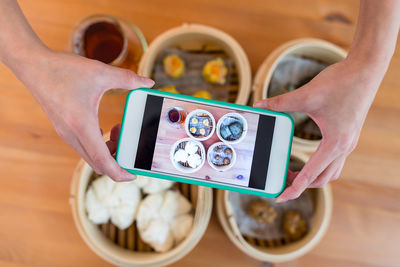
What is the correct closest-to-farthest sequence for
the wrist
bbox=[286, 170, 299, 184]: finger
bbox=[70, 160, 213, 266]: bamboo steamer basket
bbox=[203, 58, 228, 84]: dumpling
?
the wrist, bbox=[286, 170, 299, 184]: finger, bbox=[70, 160, 213, 266]: bamboo steamer basket, bbox=[203, 58, 228, 84]: dumpling

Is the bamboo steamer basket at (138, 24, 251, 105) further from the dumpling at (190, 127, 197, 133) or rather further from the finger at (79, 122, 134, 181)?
the finger at (79, 122, 134, 181)

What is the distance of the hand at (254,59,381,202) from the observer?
463 mm

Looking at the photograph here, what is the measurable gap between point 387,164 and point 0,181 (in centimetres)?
107

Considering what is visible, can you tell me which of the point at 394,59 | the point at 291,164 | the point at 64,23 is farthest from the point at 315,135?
the point at 64,23

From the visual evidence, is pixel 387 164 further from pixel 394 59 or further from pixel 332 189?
pixel 394 59

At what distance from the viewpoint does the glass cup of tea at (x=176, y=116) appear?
0.52 metres

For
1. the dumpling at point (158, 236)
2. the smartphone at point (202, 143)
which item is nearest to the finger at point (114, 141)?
the smartphone at point (202, 143)

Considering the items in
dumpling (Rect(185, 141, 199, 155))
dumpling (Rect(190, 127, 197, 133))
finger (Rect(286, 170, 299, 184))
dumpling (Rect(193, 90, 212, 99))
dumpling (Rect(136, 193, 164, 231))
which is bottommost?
dumpling (Rect(136, 193, 164, 231))

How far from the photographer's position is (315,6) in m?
0.84

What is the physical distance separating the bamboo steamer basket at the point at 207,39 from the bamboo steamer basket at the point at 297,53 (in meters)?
0.03

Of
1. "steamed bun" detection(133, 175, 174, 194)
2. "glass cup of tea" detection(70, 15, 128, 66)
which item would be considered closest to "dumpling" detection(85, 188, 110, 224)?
"steamed bun" detection(133, 175, 174, 194)

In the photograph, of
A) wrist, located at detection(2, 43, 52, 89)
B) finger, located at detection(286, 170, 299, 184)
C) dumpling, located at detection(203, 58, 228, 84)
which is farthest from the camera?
dumpling, located at detection(203, 58, 228, 84)

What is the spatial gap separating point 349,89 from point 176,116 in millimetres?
288

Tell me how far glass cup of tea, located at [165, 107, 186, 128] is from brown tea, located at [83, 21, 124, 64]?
0.31 meters
